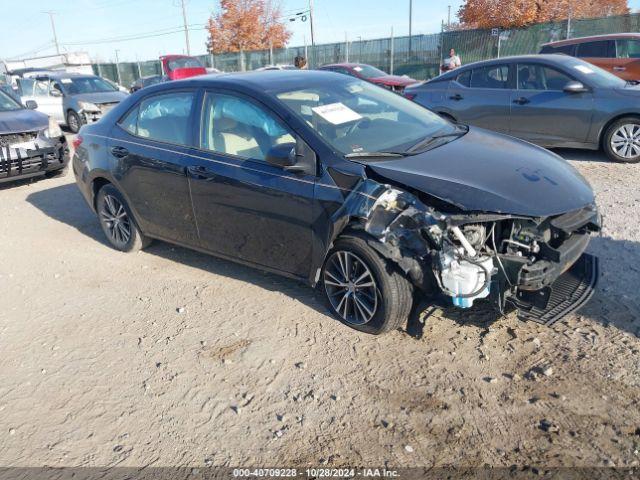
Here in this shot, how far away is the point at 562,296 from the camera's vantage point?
11.6 feet

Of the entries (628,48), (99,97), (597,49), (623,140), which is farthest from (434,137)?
(99,97)

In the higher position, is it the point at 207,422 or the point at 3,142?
the point at 3,142

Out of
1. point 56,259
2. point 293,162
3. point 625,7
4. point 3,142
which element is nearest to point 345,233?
point 293,162

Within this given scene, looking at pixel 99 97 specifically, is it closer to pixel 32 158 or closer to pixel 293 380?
pixel 32 158

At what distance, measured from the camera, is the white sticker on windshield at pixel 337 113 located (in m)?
3.99

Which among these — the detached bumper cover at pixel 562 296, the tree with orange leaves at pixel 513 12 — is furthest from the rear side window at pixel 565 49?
the tree with orange leaves at pixel 513 12

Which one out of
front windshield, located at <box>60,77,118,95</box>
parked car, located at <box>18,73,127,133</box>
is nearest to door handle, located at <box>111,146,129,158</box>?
parked car, located at <box>18,73,127,133</box>

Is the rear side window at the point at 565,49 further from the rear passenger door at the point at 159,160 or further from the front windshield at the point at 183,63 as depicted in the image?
the front windshield at the point at 183,63

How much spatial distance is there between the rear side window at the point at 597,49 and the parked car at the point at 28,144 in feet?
35.6

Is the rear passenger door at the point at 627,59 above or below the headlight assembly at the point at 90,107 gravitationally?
above

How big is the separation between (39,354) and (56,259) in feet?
6.61

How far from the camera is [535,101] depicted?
311 inches

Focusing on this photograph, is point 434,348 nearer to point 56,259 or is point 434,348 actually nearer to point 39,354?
point 39,354

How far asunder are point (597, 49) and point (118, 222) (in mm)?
11011
